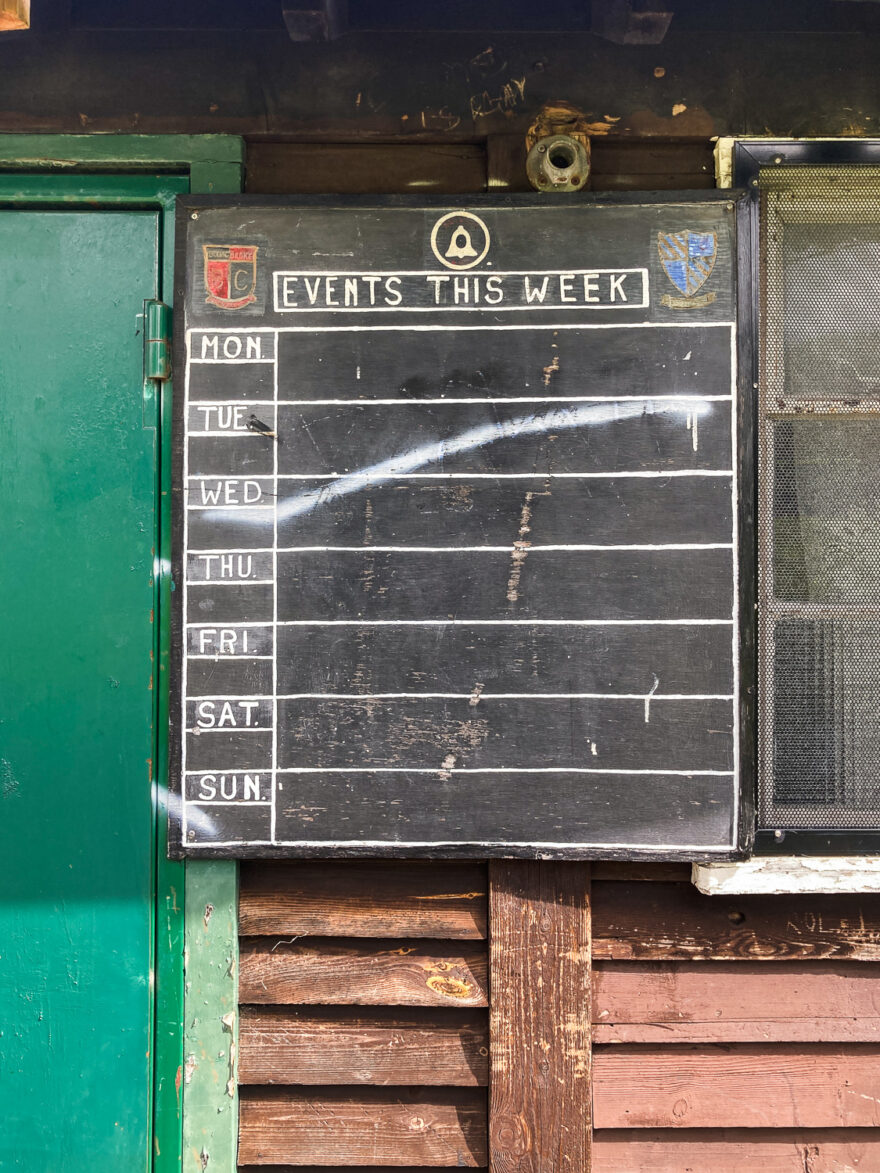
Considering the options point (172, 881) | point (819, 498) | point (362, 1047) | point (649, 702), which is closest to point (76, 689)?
point (172, 881)

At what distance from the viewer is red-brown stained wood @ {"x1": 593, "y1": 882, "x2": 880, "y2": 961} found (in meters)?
1.74

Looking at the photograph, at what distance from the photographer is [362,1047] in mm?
1731

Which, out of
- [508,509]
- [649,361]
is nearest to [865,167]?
[649,361]

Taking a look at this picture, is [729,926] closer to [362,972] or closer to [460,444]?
[362,972]

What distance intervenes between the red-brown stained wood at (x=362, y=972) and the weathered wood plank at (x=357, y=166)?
1.73 metres

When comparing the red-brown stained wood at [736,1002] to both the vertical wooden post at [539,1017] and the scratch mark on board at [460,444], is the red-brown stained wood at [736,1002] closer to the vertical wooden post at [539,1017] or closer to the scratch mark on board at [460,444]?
the vertical wooden post at [539,1017]

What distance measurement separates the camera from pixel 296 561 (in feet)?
5.56

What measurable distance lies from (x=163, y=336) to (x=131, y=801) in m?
1.06

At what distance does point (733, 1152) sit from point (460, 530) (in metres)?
1.52

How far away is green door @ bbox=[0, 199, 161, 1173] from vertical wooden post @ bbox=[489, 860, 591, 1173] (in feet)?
2.57

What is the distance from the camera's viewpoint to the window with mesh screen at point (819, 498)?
173 centimetres

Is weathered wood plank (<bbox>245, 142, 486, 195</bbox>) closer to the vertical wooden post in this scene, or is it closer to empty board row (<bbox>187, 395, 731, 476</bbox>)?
empty board row (<bbox>187, 395, 731, 476</bbox>)

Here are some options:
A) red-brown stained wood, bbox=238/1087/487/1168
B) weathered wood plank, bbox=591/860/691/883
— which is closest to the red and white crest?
weathered wood plank, bbox=591/860/691/883

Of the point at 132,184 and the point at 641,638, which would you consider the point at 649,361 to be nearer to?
the point at 641,638
